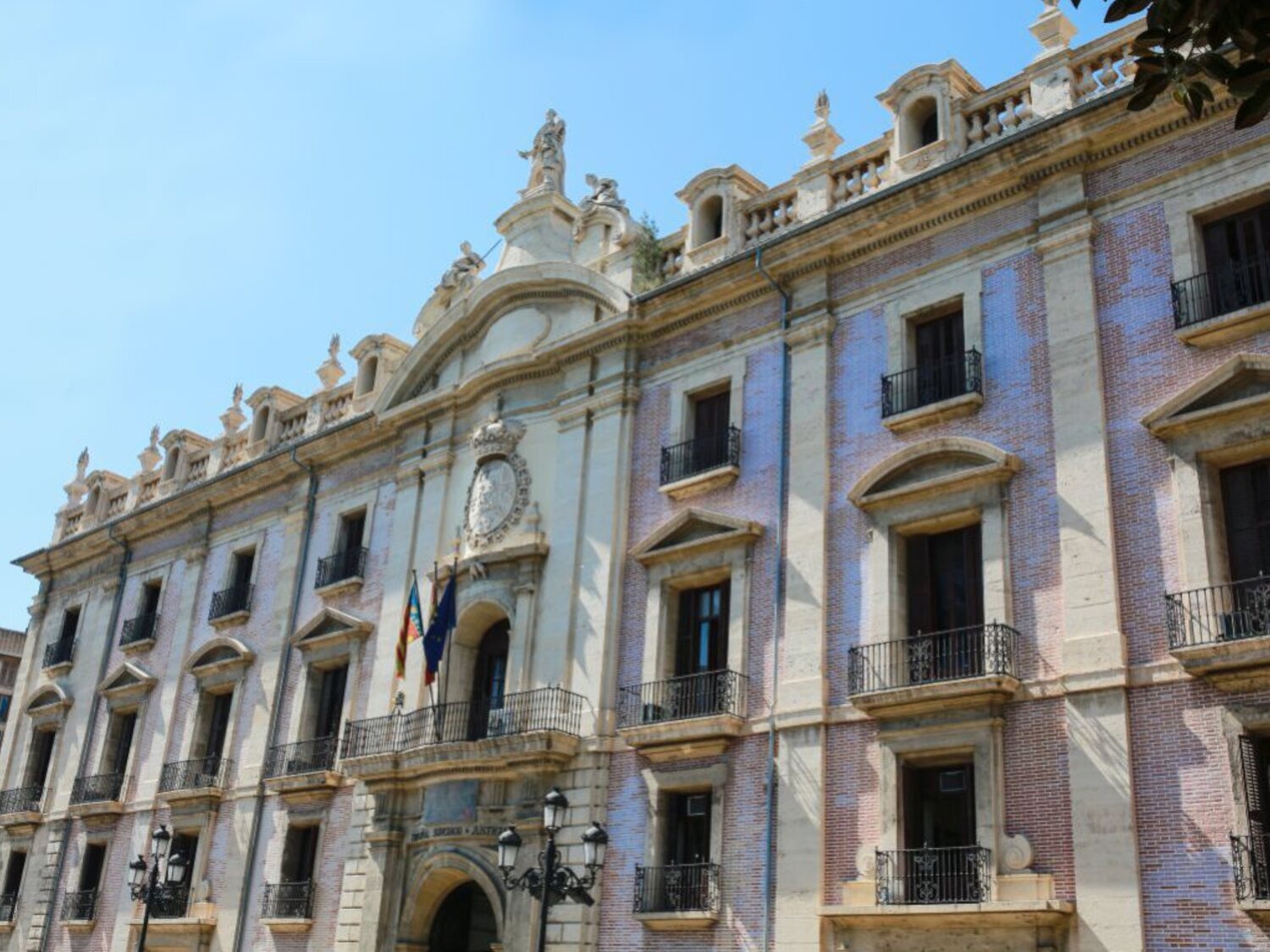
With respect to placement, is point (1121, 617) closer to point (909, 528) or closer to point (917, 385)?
point (909, 528)

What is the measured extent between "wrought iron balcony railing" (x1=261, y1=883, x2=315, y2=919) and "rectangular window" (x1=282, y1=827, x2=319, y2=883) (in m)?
0.25

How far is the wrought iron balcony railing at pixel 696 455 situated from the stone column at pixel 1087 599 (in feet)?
17.0

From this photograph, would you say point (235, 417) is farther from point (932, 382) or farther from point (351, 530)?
point (932, 382)

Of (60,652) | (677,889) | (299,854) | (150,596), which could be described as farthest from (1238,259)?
(60,652)

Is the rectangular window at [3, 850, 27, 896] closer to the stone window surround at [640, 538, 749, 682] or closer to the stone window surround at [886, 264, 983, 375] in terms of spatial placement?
the stone window surround at [640, 538, 749, 682]

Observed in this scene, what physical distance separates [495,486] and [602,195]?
5.56m

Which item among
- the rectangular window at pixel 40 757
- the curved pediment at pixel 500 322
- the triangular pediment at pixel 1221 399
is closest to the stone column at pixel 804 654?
the curved pediment at pixel 500 322

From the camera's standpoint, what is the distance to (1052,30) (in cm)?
1852

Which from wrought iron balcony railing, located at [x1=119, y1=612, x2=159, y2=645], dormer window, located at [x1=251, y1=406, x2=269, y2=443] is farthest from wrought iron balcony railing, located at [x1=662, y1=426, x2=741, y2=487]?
wrought iron balcony railing, located at [x1=119, y1=612, x2=159, y2=645]

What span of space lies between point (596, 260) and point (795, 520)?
23.2 ft

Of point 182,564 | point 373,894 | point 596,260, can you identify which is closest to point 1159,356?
point 596,260

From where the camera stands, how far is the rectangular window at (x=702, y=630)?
19453 millimetres

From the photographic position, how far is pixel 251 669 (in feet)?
88.7

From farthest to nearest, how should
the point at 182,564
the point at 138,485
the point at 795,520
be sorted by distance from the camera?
1. the point at 138,485
2. the point at 182,564
3. the point at 795,520
